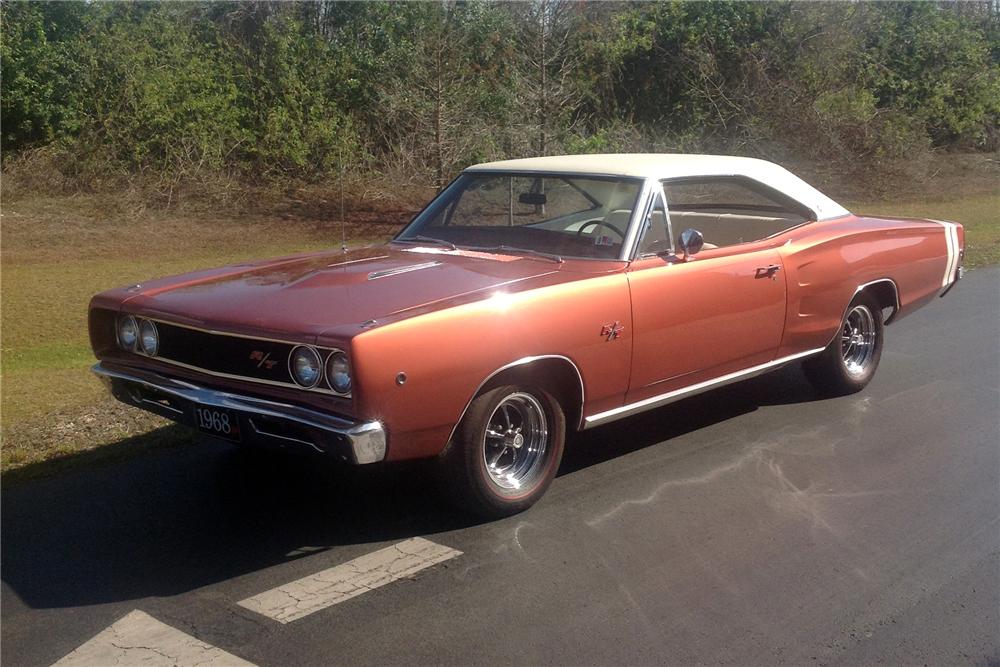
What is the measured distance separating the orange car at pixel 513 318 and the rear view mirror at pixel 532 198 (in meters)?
0.01

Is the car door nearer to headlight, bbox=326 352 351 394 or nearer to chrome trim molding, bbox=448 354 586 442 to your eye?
chrome trim molding, bbox=448 354 586 442

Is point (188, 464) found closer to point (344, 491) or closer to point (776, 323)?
point (344, 491)

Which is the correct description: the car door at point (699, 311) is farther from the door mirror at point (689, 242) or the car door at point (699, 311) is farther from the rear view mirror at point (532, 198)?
the rear view mirror at point (532, 198)

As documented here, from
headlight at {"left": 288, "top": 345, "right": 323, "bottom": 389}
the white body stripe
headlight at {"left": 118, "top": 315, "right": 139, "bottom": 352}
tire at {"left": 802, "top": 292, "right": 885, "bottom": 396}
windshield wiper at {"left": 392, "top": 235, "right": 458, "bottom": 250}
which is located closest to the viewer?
headlight at {"left": 288, "top": 345, "right": 323, "bottom": 389}

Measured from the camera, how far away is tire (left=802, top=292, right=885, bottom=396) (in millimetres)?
6715

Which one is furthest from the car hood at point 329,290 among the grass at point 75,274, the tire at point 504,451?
the grass at point 75,274

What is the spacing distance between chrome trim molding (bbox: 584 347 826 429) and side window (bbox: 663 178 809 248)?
76cm

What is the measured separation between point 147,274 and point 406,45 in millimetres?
8687

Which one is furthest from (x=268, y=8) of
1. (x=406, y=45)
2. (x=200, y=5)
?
(x=406, y=45)

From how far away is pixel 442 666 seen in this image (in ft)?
11.5

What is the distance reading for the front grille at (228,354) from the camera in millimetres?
4320

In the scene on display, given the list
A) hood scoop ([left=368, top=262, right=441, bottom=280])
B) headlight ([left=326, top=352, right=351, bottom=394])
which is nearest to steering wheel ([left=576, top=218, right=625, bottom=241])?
hood scoop ([left=368, top=262, right=441, bottom=280])

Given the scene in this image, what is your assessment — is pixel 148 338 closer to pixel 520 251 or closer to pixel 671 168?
pixel 520 251

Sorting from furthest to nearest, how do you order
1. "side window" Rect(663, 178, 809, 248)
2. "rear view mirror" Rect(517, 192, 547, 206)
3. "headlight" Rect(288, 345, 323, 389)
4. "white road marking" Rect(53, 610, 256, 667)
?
"side window" Rect(663, 178, 809, 248) → "rear view mirror" Rect(517, 192, 547, 206) → "headlight" Rect(288, 345, 323, 389) → "white road marking" Rect(53, 610, 256, 667)
